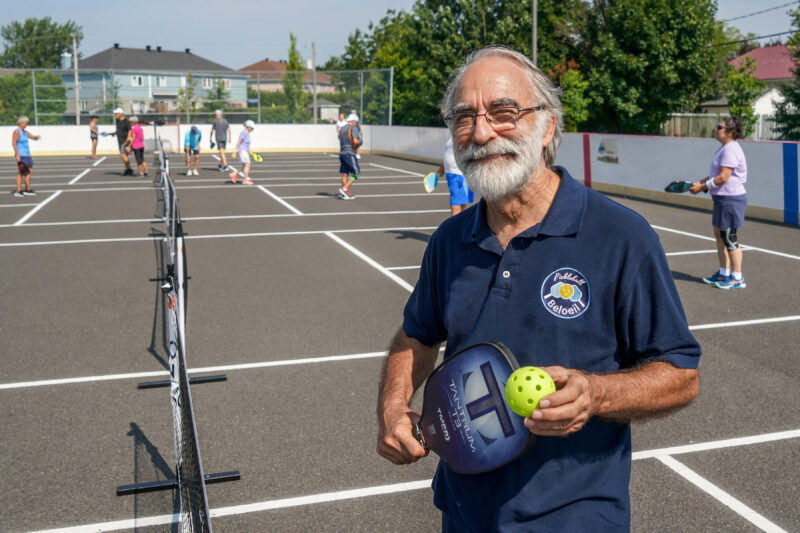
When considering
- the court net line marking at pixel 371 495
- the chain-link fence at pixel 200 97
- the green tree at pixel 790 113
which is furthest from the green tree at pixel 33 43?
the court net line marking at pixel 371 495

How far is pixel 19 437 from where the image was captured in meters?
5.15

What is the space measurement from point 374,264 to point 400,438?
8849mm

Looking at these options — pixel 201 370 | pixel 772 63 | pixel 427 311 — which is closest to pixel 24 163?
pixel 201 370

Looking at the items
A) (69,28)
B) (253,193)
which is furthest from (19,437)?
(69,28)

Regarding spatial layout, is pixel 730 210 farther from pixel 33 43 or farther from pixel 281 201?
pixel 33 43

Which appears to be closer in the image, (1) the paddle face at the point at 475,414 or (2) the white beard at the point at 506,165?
(1) the paddle face at the point at 475,414

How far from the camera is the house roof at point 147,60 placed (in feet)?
332

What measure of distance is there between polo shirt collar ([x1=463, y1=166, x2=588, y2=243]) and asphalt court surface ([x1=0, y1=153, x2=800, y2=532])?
2.34 metres

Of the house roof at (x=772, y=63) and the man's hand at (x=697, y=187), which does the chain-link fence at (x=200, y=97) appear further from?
the house roof at (x=772, y=63)

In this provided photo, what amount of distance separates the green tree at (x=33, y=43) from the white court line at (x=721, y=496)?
124538 millimetres

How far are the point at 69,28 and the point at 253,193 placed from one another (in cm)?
11441

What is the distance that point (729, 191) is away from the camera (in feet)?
30.1

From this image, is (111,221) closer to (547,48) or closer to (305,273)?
(305,273)

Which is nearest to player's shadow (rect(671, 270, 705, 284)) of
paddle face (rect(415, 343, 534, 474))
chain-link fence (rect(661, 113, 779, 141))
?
paddle face (rect(415, 343, 534, 474))
